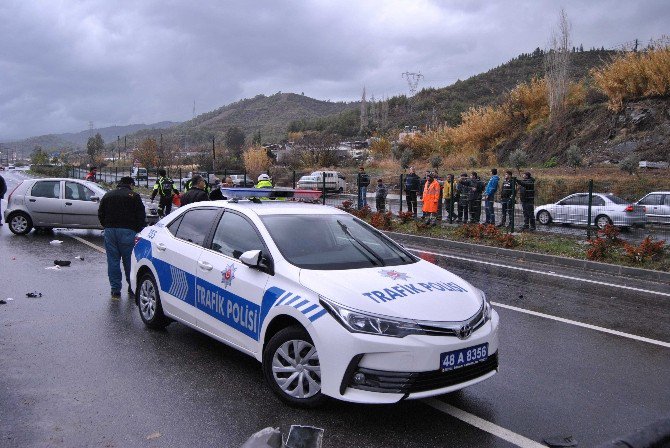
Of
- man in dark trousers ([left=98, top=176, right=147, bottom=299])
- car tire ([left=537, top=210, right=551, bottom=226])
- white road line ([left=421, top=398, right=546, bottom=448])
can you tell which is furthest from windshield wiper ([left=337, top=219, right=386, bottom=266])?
car tire ([left=537, top=210, right=551, bottom=226])

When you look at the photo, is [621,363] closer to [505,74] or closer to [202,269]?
[202,269]

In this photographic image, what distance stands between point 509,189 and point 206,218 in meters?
12.1

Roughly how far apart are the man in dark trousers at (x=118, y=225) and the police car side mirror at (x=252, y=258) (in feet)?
12.6

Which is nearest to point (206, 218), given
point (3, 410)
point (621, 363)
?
point (3, 410)

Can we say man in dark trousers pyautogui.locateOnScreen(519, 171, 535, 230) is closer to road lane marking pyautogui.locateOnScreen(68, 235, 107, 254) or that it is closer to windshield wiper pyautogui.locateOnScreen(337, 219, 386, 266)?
road lane marking pyautogui.locateOnScreen(68, 235, 107, 254)

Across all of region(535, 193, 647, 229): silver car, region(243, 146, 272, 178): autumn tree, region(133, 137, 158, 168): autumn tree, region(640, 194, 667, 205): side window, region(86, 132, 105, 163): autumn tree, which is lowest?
region(535, 193, 647, 229): silver car

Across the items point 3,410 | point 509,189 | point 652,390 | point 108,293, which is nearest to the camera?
point 3,410

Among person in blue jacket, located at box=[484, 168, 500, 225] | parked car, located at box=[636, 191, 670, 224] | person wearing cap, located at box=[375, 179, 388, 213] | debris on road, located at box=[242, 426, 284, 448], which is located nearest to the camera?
debris on road, located at box=[242, 426, 284, 448]

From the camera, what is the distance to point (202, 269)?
5.57 meters

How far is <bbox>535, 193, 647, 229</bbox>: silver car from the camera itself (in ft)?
52.7

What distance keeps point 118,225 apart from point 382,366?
5.38 m

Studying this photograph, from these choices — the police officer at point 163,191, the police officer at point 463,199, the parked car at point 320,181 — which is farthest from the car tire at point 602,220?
the parked car at point 320,181

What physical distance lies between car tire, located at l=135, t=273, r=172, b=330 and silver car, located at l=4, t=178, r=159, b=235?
852 cm

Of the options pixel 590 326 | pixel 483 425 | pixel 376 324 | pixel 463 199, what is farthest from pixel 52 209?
pixel 483 425
